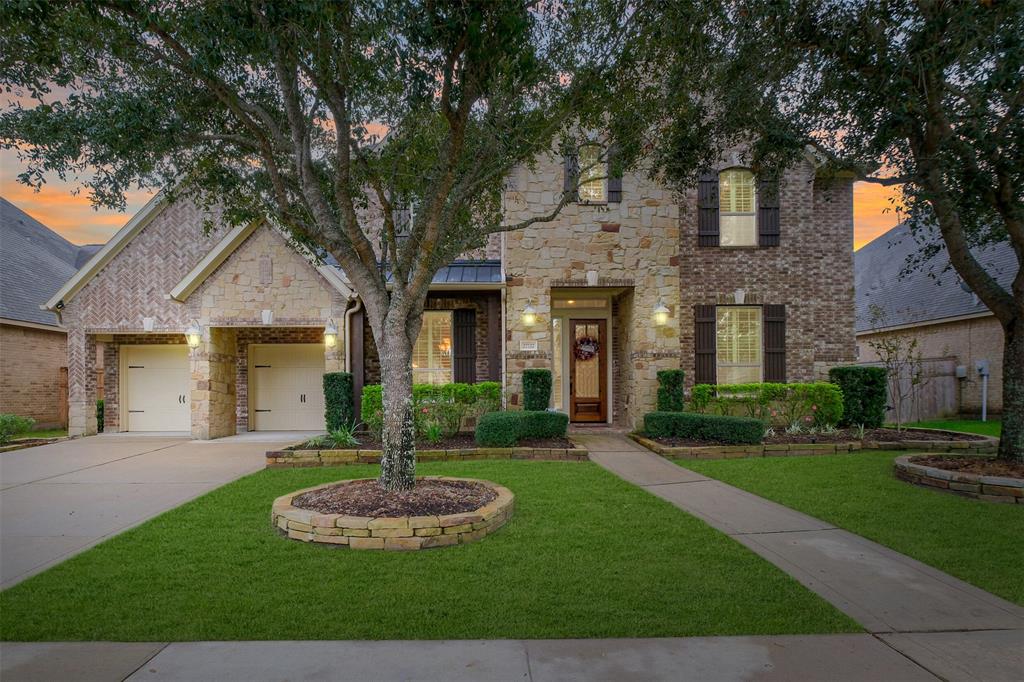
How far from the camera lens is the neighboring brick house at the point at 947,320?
48.8 feet

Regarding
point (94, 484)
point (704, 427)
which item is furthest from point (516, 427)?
point (94, 484)

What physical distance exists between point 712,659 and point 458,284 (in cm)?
919

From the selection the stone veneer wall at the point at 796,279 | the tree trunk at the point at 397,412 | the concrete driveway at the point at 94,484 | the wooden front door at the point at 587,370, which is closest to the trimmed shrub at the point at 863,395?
the stone veneer wall at the point at 796,279

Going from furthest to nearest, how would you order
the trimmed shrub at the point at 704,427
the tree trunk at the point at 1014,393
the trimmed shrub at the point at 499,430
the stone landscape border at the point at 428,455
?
the trimmed shrub at the point at 704,427, the trimmed shrub at the point at 499,430, the stone landscape border at the point at 428,455, the tree trunk at the point at 1014,393

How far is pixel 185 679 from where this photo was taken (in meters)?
2.76

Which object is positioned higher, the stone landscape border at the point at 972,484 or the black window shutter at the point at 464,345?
the black window shutter at the point at 464,345

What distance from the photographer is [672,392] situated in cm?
1114

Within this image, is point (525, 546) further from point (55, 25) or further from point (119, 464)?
point (119, 464)

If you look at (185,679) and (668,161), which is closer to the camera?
(185,679)

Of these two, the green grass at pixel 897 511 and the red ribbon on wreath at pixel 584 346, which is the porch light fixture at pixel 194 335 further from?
the green grass at pixel 897 511

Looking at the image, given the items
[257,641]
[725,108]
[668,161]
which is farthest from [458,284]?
[257,641]

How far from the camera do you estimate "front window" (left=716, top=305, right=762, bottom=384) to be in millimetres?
12234

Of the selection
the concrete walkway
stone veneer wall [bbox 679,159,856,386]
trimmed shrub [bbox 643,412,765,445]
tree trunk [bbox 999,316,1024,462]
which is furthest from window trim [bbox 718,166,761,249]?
the concrete walkway

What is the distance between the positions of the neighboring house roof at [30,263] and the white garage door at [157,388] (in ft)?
9.64
